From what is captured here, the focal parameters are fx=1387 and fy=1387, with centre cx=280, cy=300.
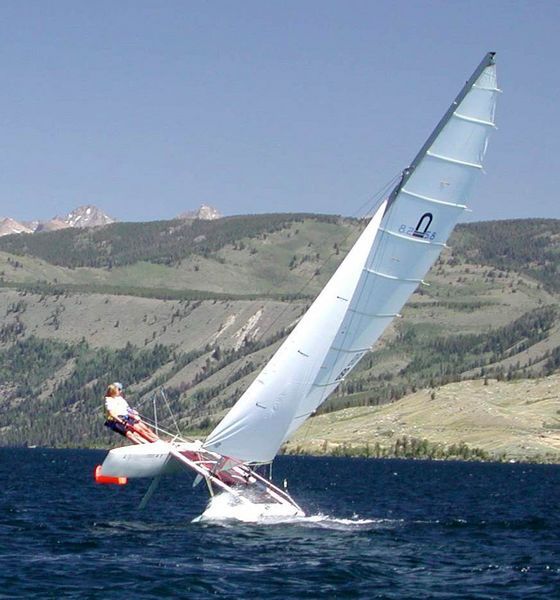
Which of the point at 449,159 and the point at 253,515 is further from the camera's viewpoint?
the point at 253,515

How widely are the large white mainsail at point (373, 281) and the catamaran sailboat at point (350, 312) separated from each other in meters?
0.03

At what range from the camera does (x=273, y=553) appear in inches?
1773

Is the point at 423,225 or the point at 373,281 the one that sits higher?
the point at 423,225

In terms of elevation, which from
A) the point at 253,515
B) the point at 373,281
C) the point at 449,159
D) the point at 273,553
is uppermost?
the point at 449,159

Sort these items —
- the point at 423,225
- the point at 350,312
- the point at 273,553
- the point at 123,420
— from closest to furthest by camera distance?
the point at 273,553 < the point at 423,225 < the point at 350,312 < the point at 123,420

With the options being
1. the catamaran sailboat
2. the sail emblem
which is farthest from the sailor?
the sail emblem

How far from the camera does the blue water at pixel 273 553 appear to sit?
39.1m

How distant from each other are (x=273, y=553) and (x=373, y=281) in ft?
33.9

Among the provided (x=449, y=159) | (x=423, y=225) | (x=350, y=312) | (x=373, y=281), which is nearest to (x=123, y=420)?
(x=350, y=312)

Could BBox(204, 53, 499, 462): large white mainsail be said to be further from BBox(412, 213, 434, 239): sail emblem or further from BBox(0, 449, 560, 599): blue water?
BBox(0, 449, 560, 599): blue water

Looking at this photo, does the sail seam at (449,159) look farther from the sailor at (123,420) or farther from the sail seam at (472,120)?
the sailor at (123,420)

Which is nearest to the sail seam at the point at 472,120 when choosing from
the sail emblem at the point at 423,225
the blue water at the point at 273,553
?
the sail emblem at the point at 423,225

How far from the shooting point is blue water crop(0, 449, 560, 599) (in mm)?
39094

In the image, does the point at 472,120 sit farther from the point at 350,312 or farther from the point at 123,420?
the point at 123,420
